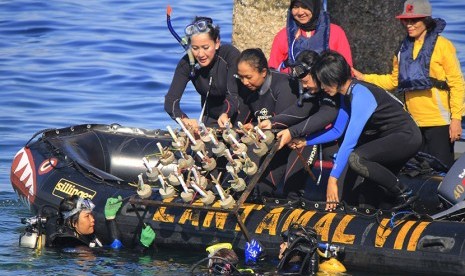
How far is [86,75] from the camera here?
21.7 meters

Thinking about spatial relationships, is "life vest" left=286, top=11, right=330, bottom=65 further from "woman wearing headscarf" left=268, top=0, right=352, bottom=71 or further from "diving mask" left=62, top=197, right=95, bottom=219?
"diving mask" left=62, top=197, right=95, bottom=219

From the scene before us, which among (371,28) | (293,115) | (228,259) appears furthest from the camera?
(371,28)

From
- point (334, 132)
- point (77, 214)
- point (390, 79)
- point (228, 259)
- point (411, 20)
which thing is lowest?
point (228, 259)

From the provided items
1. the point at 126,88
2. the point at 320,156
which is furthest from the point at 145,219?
the point at 126,88

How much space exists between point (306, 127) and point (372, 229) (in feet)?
3.65

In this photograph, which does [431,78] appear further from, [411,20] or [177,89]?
[177,89]

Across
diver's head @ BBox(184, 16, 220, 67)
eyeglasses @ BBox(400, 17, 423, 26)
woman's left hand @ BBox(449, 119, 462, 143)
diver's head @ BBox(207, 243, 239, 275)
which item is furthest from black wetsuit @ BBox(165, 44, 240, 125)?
woman's left hand @ BBox(449, 119, 462, 143)

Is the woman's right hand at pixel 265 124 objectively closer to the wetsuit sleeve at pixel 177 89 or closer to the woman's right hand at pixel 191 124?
the woman's right hand at pixel 191 124

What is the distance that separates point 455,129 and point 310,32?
1621 mm

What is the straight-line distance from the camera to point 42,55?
23453 millimetres

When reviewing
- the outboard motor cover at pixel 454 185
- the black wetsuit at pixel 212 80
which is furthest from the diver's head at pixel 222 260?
the outboard motor cover at pixel 454 185

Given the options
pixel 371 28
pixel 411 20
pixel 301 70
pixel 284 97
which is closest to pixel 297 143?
pixel 284 97

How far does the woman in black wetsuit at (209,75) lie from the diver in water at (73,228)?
1130 millimetres

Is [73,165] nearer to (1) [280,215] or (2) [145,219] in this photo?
(2) [145,219]
